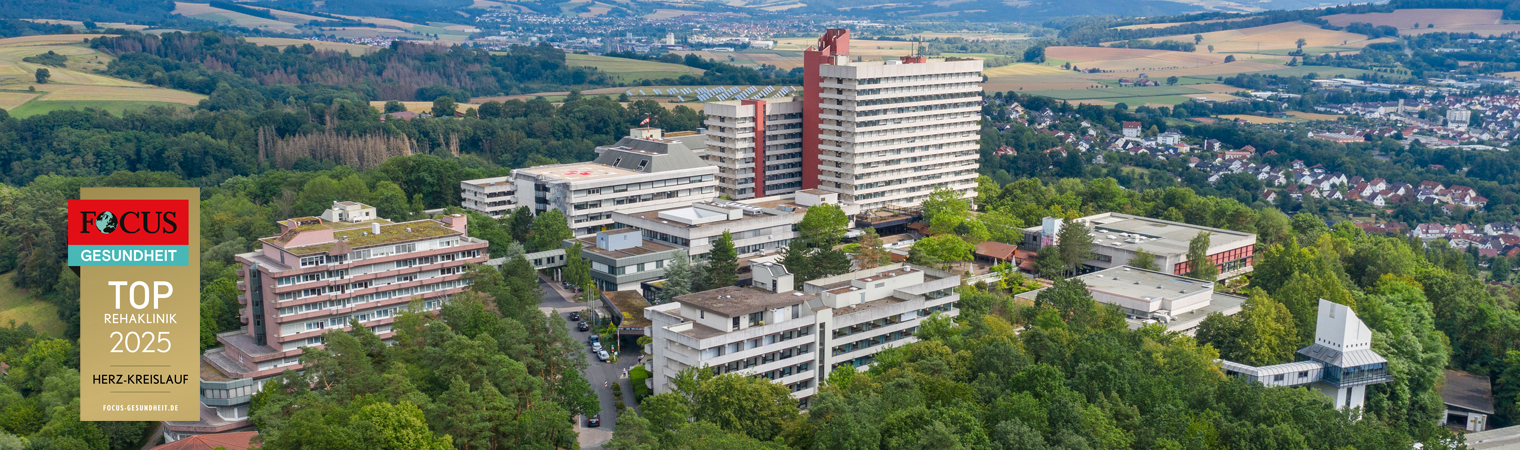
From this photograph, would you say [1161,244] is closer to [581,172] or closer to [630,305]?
[630,305]

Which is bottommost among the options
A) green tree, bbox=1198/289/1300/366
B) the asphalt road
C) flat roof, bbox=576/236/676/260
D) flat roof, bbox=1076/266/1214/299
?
the asphalt road

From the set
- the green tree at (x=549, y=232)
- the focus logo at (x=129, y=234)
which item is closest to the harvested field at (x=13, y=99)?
the green tree at (x=549, y=232)

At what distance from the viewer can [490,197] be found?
99.2 m

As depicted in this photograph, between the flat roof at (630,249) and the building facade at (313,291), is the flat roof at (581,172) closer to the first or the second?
the flat roof at (630,249)

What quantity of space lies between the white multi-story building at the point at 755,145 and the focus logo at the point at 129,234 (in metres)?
72.9

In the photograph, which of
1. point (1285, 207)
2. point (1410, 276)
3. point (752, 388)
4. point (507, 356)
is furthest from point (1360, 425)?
point (1285, 207)

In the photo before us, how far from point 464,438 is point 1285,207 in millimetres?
119645

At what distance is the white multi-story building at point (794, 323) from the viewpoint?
195ft

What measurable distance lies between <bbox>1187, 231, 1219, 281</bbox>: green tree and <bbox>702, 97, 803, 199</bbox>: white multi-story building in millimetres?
35271

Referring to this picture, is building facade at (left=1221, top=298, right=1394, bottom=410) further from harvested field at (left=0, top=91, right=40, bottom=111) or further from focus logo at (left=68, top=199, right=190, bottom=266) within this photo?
harvested field at (left=0, top=91, right=40, bottom=111)

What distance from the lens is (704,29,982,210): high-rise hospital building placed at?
9988cm

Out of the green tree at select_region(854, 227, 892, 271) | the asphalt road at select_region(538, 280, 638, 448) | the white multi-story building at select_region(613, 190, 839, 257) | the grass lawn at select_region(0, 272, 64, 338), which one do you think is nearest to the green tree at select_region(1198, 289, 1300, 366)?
the green tree at select_region(854, 227, 892, 271)

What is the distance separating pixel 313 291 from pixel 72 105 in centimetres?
12726

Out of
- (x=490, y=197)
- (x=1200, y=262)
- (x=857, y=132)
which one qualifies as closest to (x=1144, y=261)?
(x=1200, y=262)
